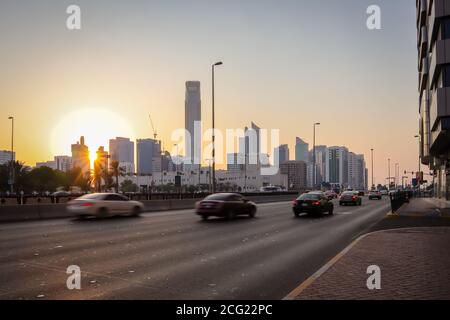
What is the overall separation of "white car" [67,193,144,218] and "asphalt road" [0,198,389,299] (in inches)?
250

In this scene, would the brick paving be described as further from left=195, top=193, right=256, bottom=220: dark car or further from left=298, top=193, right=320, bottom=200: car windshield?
left=298, top=193, right=320, bottom=200: car windshield

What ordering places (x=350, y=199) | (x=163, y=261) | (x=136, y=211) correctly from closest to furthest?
(x=163, y=261), (x=136, y=211), (x=350, y=199)

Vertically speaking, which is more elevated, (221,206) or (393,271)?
(221,206)

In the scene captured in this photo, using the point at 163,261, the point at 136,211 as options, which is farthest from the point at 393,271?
the point at 136,211

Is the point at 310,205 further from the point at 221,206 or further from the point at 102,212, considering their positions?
the point at 102,212

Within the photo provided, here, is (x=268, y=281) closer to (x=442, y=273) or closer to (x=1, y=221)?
(x=442, y=273)

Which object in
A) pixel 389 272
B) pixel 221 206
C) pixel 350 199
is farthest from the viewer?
pixel 350 199

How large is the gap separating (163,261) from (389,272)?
501 cm

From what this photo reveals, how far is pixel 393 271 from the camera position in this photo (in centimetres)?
891

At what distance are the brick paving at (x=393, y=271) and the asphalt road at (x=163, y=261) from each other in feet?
2.21

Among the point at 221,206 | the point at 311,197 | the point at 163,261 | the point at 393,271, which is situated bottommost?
the point at 163,261
